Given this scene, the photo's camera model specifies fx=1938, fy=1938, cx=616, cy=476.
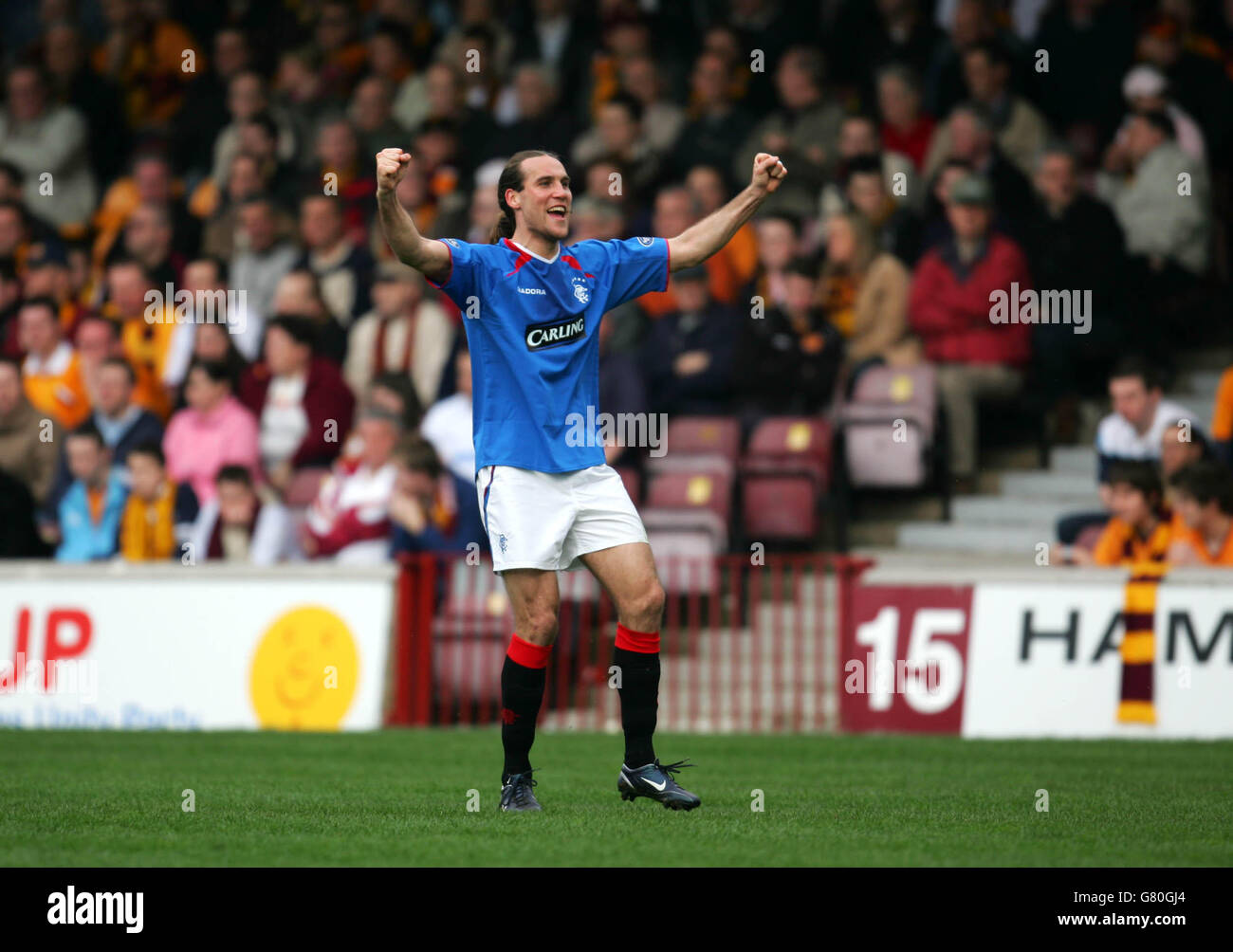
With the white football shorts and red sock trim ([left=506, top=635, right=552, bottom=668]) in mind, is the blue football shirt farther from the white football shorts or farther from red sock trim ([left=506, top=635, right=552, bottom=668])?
red sock trim ([left=506, top=635, right=552, bottom=668])

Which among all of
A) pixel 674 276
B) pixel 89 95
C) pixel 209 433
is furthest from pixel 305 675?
pixel 89 95

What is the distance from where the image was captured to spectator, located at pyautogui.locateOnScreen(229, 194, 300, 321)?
17547mm

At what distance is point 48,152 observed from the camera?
1973 centimetres

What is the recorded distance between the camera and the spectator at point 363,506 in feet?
47.8

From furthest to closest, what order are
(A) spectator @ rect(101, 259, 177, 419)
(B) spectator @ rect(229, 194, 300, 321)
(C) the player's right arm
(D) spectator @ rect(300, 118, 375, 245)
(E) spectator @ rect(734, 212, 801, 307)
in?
(D) spectator @ rect(300, 118, 375, 245) → (B) spectator @ rect(229, 194, 300, 321) → (A) spectator @ rect(101, 259, 177, 419) → (E) spectator @ rect(734, 212, 801, 307) → (C) the player's right arm

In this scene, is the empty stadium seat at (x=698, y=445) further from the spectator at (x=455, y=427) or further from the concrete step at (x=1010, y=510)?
the concrete step at (x=1010, y=510)

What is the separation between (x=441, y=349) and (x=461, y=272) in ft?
28.2

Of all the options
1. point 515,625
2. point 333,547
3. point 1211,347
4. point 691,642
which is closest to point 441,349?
point 333,547

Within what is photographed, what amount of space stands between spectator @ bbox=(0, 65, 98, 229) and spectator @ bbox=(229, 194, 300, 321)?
2.90 metres

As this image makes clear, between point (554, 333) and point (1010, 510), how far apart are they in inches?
329

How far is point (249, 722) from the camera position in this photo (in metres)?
13.5

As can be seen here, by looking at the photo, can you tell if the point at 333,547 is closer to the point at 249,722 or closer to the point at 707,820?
the point at 249,722

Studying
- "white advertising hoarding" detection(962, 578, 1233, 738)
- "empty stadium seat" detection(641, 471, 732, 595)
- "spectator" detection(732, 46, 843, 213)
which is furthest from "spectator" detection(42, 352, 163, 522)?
"white advertising hoarding" detection(962, 578, 1233, 738)

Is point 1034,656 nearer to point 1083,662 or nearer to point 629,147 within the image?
point 1083,662
